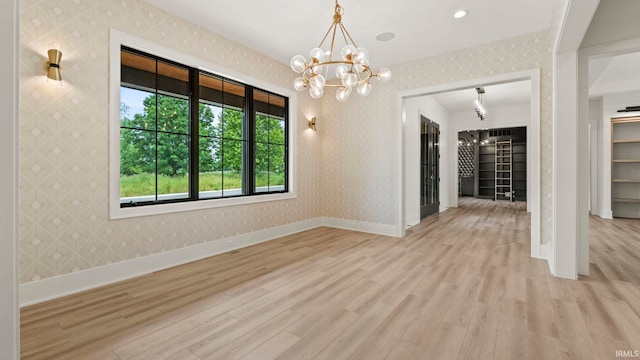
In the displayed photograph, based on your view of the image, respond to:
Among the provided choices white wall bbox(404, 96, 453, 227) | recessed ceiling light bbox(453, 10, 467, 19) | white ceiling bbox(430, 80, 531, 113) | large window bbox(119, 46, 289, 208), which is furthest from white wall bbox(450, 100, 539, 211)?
large window bbox(119, 46, 289, 208)

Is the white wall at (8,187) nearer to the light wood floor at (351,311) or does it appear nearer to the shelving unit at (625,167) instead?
the light wood floor at (351,311)

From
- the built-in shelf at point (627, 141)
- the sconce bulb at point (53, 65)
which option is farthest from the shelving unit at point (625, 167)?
the sconce bulb at point (53, 65)

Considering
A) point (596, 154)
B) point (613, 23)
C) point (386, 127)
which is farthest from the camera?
point (596, 154)

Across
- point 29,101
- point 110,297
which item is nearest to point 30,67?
Result: point 29,101

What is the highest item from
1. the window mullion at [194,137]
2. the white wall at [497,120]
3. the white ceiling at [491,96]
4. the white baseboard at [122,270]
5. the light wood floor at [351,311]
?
the white ceiling at [491,96]

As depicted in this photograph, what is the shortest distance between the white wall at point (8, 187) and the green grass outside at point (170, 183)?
2584mm

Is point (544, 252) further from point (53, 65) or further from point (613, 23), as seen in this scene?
point (53, 65)

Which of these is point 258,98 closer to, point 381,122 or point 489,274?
point 381,122

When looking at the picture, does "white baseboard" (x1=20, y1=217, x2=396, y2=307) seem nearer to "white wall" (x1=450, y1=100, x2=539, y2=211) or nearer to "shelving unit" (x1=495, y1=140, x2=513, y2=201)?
"white wall" (x1=450, y1=100, x2=539, y2=211)

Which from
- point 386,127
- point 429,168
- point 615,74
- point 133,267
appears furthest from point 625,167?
point 133,267

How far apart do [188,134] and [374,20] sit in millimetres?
2769

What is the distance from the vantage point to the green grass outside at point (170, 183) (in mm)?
3189

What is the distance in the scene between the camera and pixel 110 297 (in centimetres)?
257

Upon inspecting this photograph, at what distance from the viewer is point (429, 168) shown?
23.8ft
